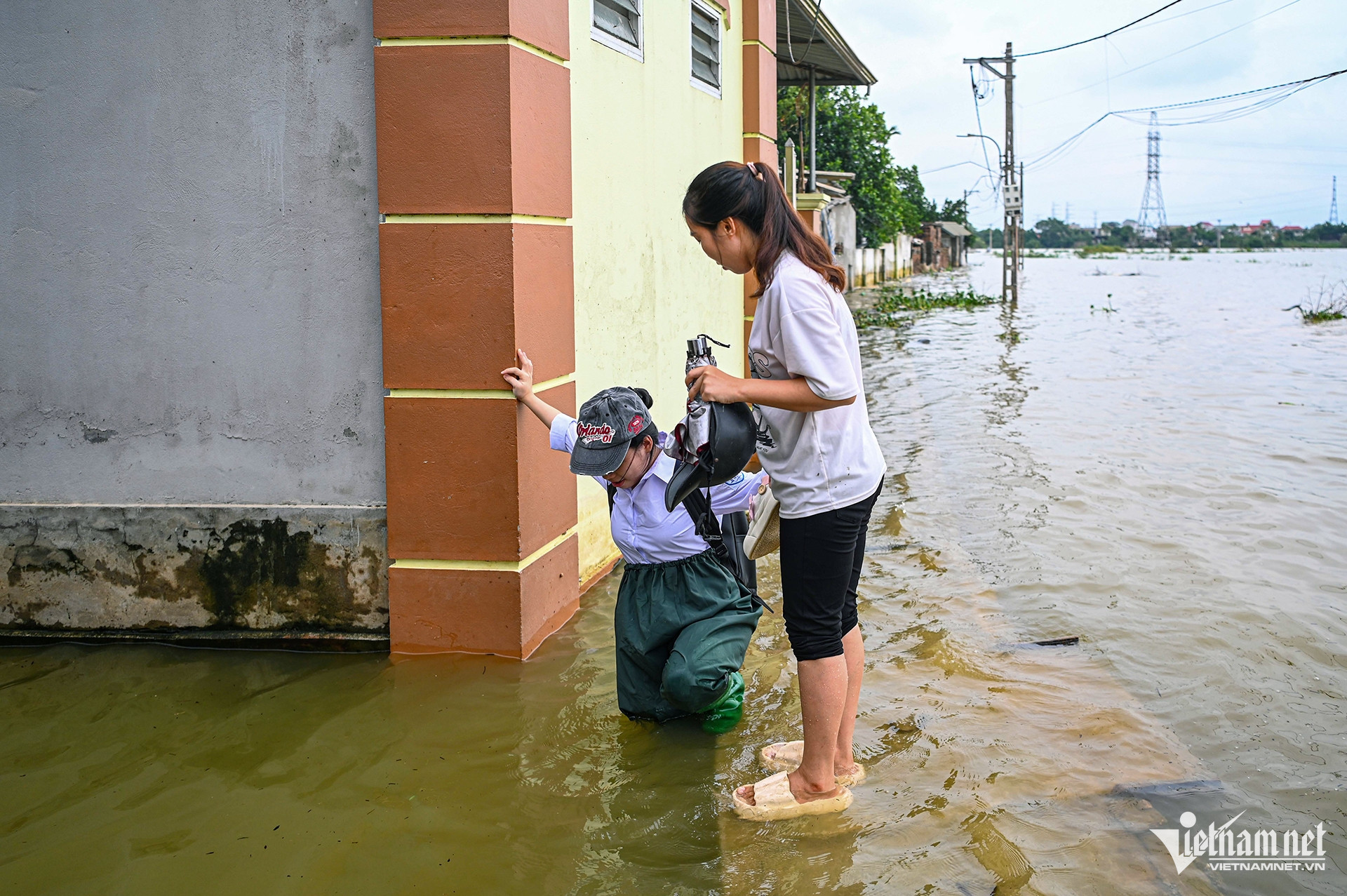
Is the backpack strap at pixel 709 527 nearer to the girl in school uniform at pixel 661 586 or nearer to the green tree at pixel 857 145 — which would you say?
the girl in school uniform at pixel 661 586

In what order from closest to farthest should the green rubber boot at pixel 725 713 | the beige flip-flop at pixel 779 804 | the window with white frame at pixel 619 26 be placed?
the beige flip-flop at pixel 779 804
the green rubber boot at pixel 725 713
the window with white frame at pixel 619 26

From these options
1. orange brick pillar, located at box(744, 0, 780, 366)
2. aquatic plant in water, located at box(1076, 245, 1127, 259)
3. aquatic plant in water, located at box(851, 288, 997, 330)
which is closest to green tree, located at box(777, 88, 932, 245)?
aquatic plant in water, located at box(851, 288, 997, 330)

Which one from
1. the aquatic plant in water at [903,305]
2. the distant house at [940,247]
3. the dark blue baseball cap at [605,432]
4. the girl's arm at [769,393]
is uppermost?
the distant house at [940,247]

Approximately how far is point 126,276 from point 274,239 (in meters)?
0.63

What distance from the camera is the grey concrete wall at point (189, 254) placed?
13.1ft

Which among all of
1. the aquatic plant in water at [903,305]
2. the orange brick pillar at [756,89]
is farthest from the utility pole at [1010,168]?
the orange brick pillar at [756,89]

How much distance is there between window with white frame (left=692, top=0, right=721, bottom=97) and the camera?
6.52 m

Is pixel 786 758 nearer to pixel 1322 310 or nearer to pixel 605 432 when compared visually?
pixel 605 432

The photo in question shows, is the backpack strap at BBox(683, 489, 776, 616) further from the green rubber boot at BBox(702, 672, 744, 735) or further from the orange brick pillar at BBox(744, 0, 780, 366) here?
the orange brick pillar at BBox(744, 0, 780, 366)

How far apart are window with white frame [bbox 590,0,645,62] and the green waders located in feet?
8.76

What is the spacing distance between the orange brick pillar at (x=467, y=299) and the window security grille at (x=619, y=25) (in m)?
0.69

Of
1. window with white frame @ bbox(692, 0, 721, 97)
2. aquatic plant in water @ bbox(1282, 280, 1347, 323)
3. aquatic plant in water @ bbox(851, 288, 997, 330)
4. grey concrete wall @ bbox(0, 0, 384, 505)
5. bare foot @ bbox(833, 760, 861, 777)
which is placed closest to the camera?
bare foot @ bbox(833, 760, 861, 777)

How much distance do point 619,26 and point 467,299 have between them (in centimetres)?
203

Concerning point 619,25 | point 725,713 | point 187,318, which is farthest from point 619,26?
point 725,713
